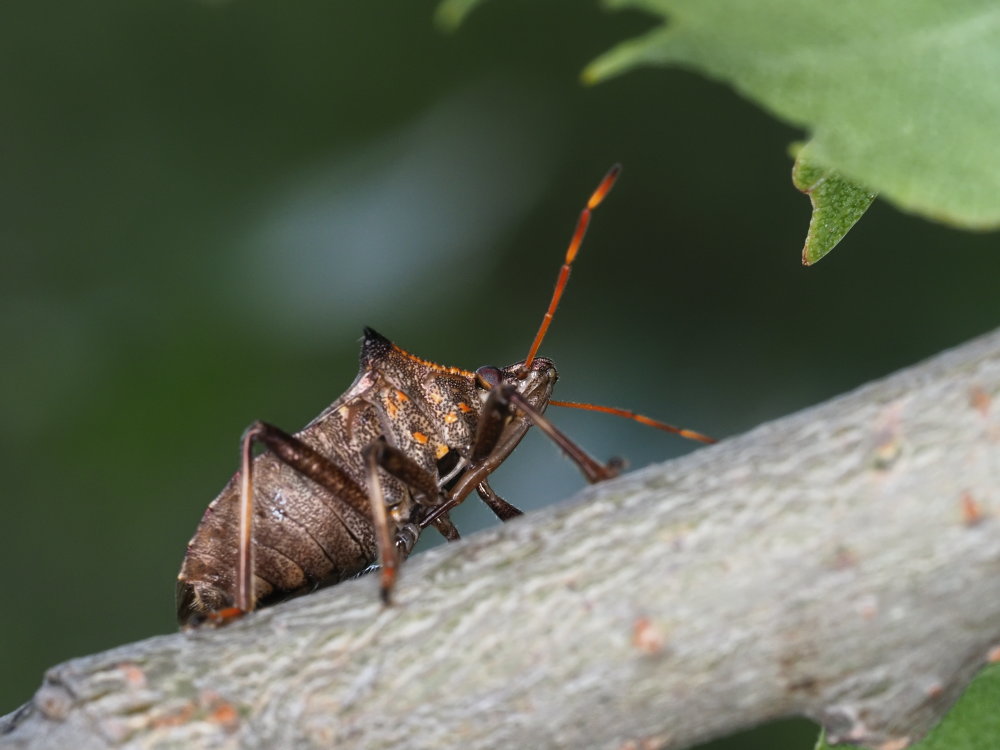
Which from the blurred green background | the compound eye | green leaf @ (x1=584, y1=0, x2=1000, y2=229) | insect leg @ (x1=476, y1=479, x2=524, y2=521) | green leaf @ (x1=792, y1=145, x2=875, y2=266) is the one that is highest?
the blurred green background

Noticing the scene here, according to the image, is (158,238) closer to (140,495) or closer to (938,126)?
(140,495)

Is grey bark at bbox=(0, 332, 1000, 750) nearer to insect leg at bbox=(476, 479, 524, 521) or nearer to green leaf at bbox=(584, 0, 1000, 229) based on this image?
green leaf at bbox=(584, 0, 1000, 229)

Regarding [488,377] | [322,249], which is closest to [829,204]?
[488,377]

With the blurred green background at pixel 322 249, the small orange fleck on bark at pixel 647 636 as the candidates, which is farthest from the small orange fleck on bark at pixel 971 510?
the blurred green background at pixel 322 249

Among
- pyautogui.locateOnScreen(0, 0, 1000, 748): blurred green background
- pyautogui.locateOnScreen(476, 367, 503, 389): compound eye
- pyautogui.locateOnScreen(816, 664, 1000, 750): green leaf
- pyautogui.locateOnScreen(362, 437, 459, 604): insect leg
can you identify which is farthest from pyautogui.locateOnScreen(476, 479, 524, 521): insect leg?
pyautogui.locateOnScreen(816, 664, 1000, 750): green leaf

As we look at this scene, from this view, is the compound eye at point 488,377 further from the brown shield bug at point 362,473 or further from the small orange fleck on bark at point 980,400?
the small orange fleck on bark at point 980,400

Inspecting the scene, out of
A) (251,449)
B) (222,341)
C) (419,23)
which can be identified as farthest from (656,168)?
(251,449)

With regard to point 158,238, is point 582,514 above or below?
below

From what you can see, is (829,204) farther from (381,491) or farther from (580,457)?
(381,491)
